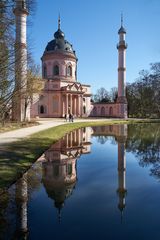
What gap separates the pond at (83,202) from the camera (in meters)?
5.38

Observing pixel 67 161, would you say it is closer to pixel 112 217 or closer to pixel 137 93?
pixel 112 217

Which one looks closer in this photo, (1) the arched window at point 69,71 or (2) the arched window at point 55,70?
(2) the arched window at point 55,70

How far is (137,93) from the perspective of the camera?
85688 mm

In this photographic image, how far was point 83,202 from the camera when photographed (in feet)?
→ 23.1

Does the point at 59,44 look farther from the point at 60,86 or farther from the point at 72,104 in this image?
the point at 72,104

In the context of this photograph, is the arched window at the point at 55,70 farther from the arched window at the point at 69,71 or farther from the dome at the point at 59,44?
the dome at the point at 59,44

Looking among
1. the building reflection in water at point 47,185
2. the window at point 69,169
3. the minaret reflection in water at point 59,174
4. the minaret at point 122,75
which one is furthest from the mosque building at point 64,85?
the window at point 69,169

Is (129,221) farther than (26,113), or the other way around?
(26,113)

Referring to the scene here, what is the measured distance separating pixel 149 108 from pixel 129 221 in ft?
241

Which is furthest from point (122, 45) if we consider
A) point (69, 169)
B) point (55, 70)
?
point (69, 169)

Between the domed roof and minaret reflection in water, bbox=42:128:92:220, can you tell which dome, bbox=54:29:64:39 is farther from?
minaret reflection in water, bbox=42:128:92:220

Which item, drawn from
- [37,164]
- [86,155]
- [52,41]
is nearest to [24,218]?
[37,164]

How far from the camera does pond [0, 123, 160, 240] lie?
5.38m

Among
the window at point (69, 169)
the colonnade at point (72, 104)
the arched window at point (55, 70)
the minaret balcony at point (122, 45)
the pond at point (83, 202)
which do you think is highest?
the minaret balcony at point (122, 45)
